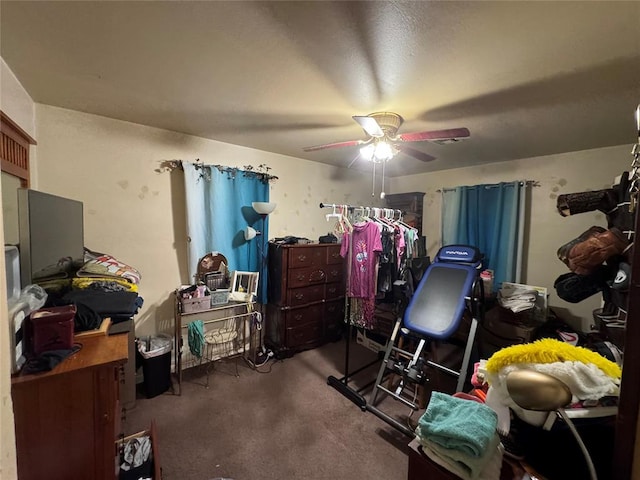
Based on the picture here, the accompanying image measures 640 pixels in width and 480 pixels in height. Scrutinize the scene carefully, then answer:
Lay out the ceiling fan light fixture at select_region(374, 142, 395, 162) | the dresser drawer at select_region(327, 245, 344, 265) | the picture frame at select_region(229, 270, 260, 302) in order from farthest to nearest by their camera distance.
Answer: the dresser drawer at select_region(327, 245, 344, 265)
the picture frame at select_region(229, 270, 260, 302)
the ceiling fan light fixture at select_region(374, 142, 395, 162)

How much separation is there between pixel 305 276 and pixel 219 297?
0.94m

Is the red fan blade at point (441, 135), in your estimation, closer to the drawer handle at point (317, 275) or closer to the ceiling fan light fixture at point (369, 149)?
the ceiling fan light fixture at point (369, 149)

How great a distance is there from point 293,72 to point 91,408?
1832 mm

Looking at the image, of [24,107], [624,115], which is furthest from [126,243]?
[624,115]

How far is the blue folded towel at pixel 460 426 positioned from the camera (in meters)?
0.68

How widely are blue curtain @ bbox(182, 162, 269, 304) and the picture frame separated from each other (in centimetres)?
Result: 9

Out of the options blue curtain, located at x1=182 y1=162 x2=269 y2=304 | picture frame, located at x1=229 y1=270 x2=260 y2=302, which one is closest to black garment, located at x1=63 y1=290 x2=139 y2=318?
blue curtain, located at x1=182 y1=162 x2=269 y2=304

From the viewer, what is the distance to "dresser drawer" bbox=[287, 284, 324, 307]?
2.95 m

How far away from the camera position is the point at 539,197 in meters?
2.98

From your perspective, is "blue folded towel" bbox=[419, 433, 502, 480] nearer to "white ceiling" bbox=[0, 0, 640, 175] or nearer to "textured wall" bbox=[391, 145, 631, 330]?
"white ceiling" bbox=[0, 0, 640, 175]

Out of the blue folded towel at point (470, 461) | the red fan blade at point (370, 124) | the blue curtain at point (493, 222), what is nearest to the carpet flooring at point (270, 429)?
the blue folded towel at point (470, 461)

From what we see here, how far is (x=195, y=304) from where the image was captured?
2396 mm

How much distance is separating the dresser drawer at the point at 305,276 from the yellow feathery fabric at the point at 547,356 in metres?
2.30

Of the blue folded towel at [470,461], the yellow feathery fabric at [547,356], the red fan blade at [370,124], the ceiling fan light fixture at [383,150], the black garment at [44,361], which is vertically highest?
the red fan blade at [370,124]
